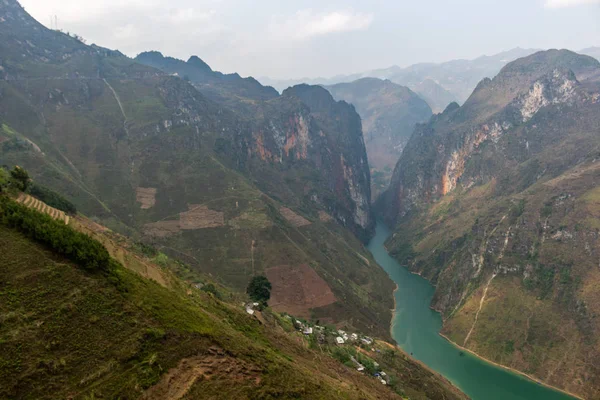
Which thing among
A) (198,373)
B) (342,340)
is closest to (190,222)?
(342,340)

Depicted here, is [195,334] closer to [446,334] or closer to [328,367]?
[328,367]

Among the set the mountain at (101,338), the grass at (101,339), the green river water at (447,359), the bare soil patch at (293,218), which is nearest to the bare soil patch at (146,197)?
the bare soil patch at (293,218)

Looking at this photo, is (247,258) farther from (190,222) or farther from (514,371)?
(514,371)

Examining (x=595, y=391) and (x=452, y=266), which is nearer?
(x=595, y=391)

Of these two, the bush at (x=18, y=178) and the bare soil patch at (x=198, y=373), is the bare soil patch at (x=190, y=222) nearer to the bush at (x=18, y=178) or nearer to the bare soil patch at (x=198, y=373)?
the bush at (x=18, y=178)

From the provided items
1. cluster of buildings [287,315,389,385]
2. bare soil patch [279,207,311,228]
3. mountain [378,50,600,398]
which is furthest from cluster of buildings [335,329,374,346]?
bare soil patch [279,207,311,228]

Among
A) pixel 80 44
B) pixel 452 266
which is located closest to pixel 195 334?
pixel 452 266
